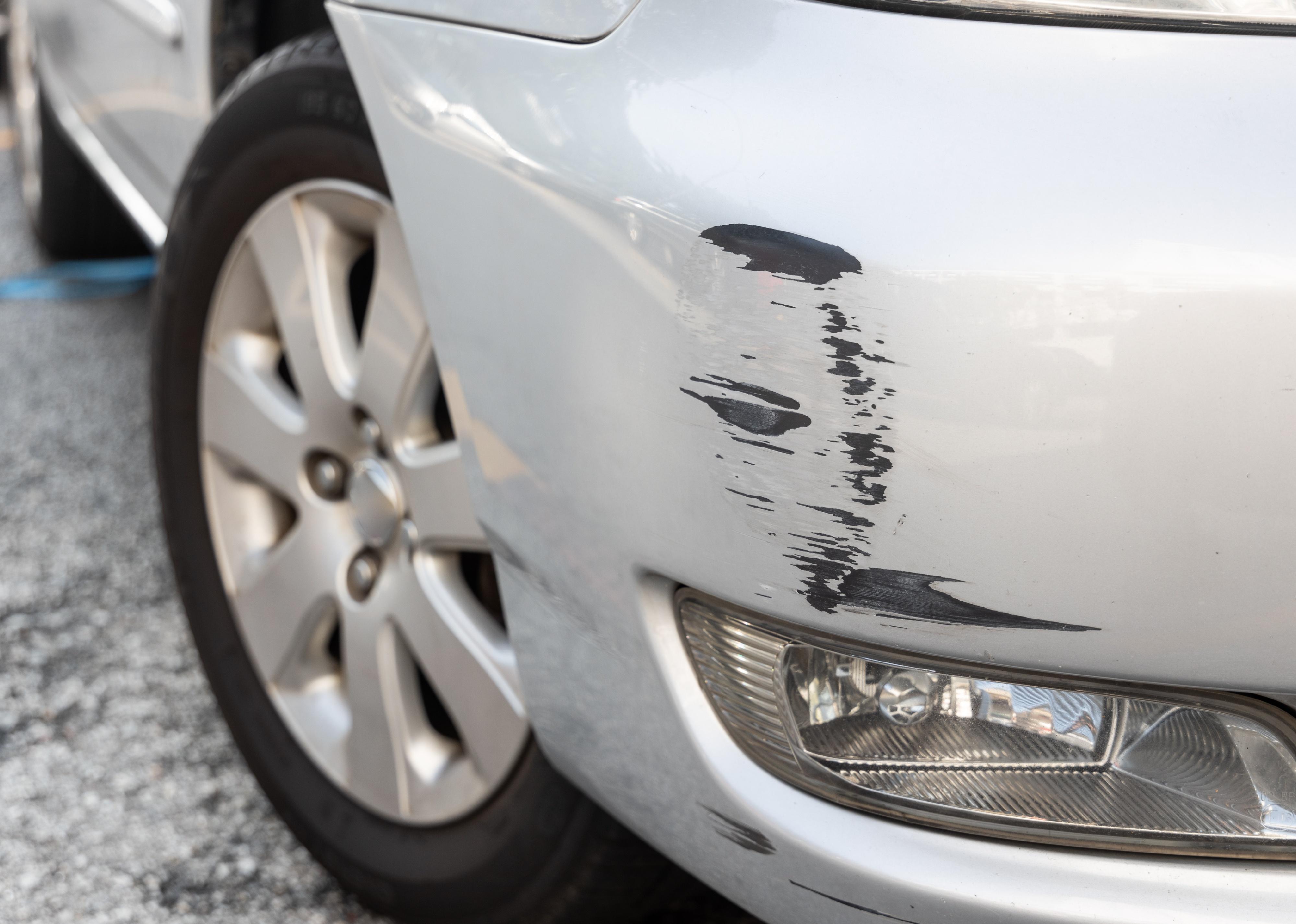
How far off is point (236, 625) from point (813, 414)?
3.34 ft

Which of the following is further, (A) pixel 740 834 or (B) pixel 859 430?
(A) pixel 740 834

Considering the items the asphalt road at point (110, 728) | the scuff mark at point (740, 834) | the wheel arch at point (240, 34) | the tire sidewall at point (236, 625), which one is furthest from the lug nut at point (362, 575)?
the wheel arch at point (240, 34)

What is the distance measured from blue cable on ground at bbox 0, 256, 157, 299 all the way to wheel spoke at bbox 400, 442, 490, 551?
263cm

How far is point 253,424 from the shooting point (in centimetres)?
143

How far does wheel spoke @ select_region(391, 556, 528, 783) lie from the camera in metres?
1.14

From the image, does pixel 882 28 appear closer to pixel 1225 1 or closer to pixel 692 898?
pixel 1225 1

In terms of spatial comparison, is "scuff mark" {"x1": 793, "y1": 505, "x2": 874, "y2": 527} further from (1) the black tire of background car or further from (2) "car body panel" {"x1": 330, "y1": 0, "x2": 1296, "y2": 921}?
(1) the black tire of background car

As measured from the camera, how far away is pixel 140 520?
2287 millimetres

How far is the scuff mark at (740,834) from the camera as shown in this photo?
2.87ft

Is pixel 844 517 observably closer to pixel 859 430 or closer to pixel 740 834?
pixel 859 430

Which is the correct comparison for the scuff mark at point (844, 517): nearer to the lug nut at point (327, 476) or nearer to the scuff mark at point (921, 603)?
the scuff mark at point (921, 603)

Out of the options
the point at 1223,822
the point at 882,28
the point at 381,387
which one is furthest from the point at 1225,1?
the point at 381,387

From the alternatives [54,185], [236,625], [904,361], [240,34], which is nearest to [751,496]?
[904,361]

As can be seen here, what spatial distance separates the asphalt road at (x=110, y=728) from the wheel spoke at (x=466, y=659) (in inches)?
15.5
